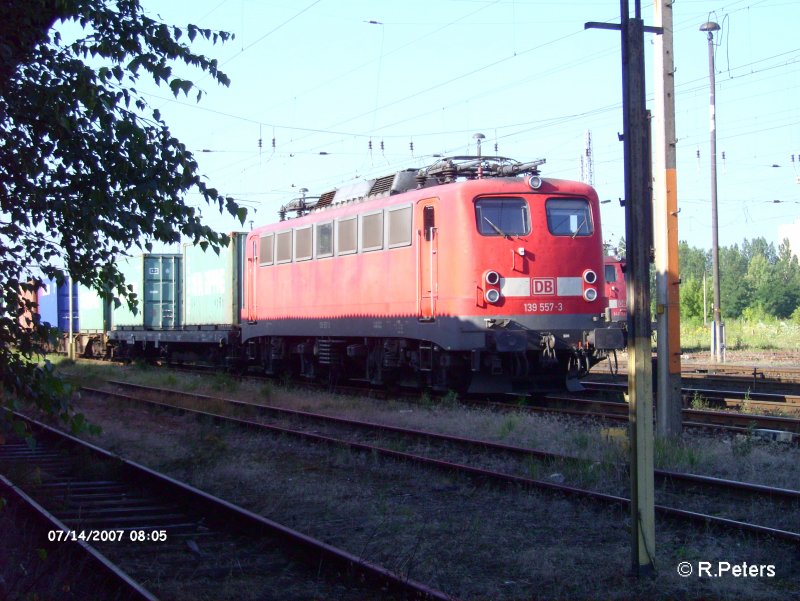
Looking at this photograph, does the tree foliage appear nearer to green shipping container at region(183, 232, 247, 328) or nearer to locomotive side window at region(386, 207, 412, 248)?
locomotive side window at region(386, 207, 412, 248)

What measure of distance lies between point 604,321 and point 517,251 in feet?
6.11

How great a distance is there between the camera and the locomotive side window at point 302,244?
1798cm

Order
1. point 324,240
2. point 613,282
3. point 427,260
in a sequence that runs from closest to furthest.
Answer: point 427,260
point 324,240
point 613,282

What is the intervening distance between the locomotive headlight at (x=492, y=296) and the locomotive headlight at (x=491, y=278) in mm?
106

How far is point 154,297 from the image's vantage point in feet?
93.0

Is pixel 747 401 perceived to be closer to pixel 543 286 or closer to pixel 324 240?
pixel 543 286

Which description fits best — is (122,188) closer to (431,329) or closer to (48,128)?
(48,128)

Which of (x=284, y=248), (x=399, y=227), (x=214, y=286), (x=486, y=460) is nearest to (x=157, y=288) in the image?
(x=214, y=286)

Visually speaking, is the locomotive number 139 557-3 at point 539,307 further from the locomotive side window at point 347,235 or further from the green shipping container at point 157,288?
the green shipping container at point 157,288

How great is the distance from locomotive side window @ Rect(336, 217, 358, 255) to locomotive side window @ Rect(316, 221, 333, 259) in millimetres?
307

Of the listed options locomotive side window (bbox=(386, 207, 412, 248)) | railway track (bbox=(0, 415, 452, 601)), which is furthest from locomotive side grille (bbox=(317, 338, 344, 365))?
railway track (bbox=(0, 415, 452, 601))

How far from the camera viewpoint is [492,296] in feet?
44.4

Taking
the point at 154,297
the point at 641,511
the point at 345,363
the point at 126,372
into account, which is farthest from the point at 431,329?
the point at 154,297

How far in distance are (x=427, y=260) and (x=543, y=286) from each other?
1872mm
